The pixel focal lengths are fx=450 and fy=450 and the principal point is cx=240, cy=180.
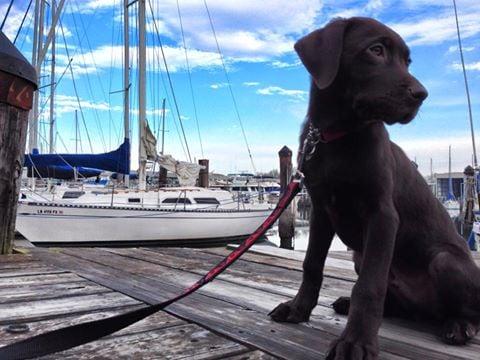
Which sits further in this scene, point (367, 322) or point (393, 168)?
point (393, 168)

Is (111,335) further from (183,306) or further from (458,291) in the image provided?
(458,291)

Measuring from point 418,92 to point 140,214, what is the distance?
11324 millimetres

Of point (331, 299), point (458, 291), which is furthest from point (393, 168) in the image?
point (331, 299)

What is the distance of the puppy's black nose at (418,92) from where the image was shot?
159cm

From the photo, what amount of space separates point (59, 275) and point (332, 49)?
2400 mm

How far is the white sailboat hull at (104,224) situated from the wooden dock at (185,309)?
834 cm

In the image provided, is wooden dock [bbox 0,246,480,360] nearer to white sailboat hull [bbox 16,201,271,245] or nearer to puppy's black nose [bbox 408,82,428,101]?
puppy's black nose [bbox 408,82,428,101]

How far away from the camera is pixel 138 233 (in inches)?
492

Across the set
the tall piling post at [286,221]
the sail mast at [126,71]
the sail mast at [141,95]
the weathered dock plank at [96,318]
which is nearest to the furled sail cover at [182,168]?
the sail mast at [141,95]

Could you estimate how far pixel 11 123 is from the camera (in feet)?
12.6

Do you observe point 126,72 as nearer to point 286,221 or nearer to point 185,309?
point 286,221

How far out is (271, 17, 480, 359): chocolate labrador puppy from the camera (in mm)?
1648

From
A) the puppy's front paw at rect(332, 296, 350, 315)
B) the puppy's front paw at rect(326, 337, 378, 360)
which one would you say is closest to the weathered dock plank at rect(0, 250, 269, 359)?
the puppy's front paw at rect(326, 337, 378, 360)

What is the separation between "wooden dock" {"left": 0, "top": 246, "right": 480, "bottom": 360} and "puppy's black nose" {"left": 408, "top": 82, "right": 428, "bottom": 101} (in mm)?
961
